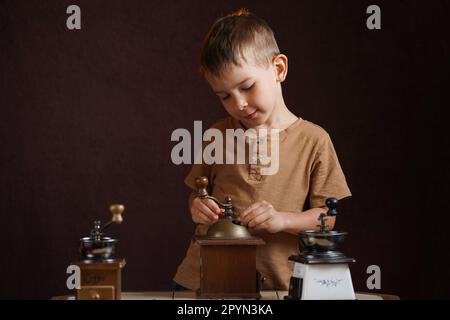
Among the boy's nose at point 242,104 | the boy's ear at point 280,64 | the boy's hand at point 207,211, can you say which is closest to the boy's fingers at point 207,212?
the boy's hand at point 207,211

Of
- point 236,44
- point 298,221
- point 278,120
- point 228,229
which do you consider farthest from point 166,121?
point 228,229

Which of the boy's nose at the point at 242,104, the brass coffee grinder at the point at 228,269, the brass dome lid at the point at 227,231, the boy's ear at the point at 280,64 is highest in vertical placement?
the boy's ear at the point at 280,64

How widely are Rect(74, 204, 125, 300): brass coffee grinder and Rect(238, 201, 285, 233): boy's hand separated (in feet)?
1.05

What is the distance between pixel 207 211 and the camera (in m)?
1.56

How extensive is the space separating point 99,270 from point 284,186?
1.94 feet

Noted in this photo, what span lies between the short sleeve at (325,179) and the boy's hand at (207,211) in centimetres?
27

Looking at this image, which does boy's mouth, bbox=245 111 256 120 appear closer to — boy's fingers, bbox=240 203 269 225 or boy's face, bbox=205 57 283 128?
boy's face, bbox=205 57 283 128

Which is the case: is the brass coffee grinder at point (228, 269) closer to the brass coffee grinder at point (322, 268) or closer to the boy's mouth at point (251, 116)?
the brass coffee grinder at point (322, 268)

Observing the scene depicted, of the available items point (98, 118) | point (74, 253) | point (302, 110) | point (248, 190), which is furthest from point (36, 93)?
point (248, 190)

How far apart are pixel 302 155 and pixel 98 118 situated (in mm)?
1225

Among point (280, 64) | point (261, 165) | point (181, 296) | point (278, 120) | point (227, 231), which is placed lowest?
point (181, 296)

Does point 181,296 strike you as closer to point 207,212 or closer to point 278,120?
point 207,212

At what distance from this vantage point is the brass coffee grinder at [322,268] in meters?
1.32

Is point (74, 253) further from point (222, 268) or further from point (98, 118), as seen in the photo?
point (222, 268)
